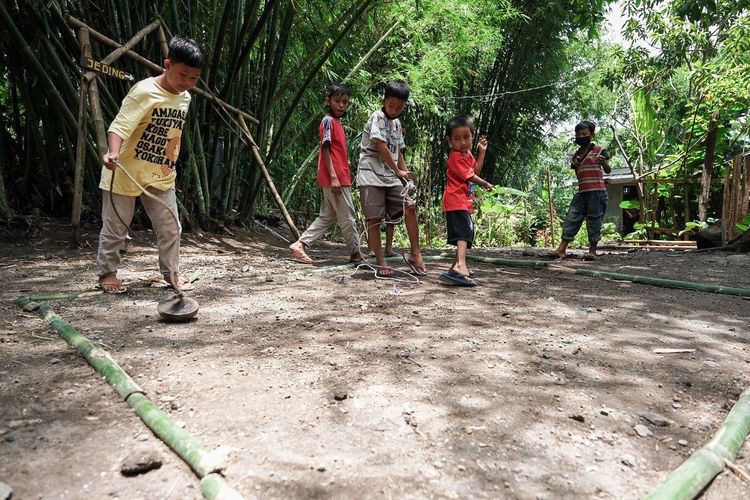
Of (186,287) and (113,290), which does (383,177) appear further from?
(113,290)

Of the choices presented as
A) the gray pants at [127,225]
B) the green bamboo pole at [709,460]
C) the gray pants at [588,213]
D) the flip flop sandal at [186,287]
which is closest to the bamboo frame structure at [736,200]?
the gray pants at [588,213]

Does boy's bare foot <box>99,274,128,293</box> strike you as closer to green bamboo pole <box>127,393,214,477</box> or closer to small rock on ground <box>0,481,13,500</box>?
green bamboo pole <box>127,393,214,477</box>

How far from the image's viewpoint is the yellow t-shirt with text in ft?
8.57

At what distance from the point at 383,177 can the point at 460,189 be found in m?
0.54

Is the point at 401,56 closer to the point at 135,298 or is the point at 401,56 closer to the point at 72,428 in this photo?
the point at 135,298

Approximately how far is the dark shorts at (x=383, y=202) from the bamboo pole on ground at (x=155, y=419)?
6.69ft

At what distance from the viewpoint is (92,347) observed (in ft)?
6.16

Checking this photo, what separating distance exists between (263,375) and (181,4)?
14.9 ft

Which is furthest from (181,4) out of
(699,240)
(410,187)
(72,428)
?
(699,240)

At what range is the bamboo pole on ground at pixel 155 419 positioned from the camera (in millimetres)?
1146

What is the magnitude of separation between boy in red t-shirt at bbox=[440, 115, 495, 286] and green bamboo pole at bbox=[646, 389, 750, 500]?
2.02 metres

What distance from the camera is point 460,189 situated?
354 cm

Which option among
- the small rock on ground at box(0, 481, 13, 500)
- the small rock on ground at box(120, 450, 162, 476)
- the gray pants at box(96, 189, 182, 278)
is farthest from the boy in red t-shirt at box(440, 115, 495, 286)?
the small rock on ground at box(0, 481, 13, 500)

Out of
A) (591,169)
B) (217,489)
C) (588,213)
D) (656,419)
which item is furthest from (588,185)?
(217,489)
